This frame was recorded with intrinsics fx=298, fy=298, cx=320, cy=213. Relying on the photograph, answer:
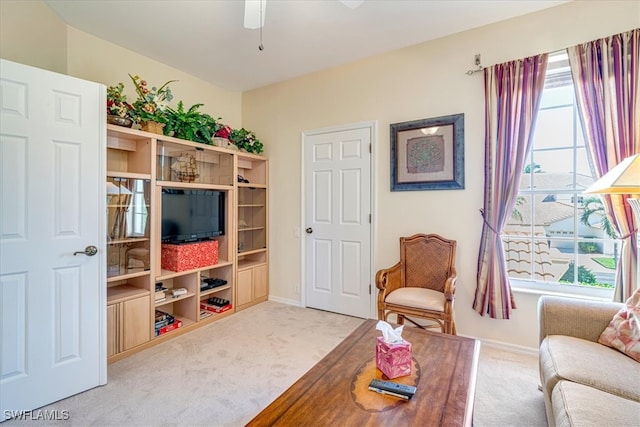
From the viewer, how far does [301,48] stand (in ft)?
10.2

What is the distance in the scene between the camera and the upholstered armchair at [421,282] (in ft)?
7.97

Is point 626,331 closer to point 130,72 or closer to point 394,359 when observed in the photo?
point 394,359

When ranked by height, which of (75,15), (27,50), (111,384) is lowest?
(111,384)

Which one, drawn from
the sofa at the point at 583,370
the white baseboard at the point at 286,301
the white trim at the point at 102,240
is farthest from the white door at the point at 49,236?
the sofa at the point at 583,370

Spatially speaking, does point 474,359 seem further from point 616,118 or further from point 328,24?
point 328,24

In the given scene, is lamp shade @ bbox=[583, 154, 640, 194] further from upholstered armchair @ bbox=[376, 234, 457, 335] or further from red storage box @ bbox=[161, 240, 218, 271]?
red storage box @ bbox=[161, 240, 218, 271]

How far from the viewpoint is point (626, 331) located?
1559mm

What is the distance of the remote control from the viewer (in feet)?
4.00

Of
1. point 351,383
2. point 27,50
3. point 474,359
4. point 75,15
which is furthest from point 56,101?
point 474,359

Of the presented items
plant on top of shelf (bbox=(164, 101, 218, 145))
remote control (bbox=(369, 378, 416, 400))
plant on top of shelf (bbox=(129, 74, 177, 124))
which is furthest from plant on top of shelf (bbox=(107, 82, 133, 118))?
remote control (bbox=(369, 378, 416, 400))

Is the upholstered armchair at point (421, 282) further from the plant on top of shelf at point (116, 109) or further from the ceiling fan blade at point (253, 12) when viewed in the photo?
the plant on top of shelf at point (116, 109)

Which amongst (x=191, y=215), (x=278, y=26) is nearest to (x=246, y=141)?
Answer: (x=191, y=215)

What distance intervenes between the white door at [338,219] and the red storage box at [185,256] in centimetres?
124

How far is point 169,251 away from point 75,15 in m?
2.19
